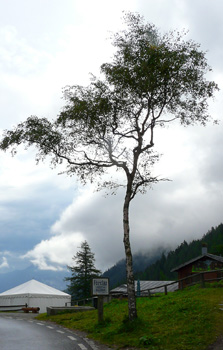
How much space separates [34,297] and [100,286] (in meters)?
32.5

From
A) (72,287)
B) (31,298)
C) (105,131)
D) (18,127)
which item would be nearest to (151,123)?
(105,131)

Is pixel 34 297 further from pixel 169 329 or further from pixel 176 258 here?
pixel 176 258

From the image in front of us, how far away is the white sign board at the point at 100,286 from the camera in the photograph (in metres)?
18.2

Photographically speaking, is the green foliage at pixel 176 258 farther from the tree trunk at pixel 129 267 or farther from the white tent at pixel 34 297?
the tree trunk at pixel 129 267

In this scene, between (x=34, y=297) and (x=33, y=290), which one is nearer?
(x=34, y=297)

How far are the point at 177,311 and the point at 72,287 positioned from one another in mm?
63811

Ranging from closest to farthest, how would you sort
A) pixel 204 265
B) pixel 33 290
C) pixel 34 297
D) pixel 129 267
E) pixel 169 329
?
pixel 169 329, pixel 129 267, pixel 34 297, pixel 33 290, pixel 204 265

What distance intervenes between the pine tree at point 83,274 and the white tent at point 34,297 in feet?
76.6

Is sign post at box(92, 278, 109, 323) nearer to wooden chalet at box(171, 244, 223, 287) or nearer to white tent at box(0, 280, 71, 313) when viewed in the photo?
white tent at box(0, 280, 71, 313)

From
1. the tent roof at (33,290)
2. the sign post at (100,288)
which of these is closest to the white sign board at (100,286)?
the sign post at (100,288)

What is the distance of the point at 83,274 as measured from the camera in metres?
79.8

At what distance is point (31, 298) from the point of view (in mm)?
47625

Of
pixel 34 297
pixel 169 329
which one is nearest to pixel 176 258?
pixel 34 297

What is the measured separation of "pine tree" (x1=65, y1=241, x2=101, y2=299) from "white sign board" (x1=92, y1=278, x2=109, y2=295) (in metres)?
58.0
